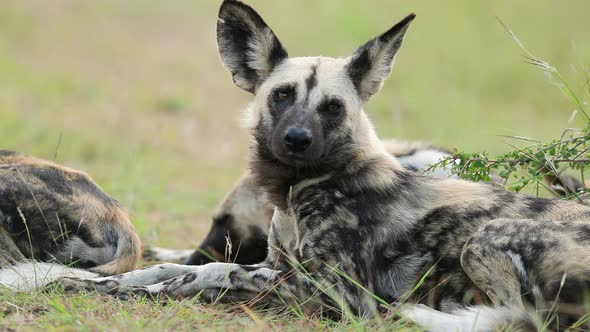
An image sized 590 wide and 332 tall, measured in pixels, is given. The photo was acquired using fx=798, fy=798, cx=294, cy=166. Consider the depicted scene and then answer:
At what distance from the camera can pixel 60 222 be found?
4406 millimetres

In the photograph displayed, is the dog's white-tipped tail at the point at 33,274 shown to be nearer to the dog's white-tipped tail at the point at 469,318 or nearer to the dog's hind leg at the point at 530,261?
the dog's white-tipped tail at the point at 469,318

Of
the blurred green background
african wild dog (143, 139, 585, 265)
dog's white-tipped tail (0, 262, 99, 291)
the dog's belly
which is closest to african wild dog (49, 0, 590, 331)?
the dog's belly

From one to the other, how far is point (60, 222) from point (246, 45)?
1.47m

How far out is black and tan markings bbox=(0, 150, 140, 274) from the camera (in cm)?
432

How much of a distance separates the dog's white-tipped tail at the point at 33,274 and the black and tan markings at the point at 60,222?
0.24ft

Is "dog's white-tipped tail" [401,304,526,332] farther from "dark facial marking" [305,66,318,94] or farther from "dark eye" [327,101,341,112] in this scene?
"dark facial marking" [305,66,318,94]

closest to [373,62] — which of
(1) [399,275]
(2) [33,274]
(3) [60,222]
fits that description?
(1) [399,275]

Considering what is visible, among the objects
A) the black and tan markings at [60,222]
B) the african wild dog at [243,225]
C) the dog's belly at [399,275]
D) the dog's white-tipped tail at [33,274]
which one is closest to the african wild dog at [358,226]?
the dog's belly at [399,275]

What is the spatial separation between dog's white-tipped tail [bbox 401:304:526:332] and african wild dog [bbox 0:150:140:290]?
5.75ft

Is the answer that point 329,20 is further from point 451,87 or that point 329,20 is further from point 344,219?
point 344,219

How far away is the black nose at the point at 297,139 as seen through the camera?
13.6 feet

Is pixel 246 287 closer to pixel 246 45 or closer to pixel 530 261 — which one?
pixel 530 261

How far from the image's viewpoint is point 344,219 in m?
4.11

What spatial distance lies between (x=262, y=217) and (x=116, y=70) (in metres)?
8.99
